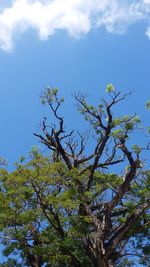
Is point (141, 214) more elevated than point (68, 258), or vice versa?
point (141, 214)

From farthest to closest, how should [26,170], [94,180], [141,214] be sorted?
[94,180] → [141,214] → [26,170]

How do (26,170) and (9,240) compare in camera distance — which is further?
(9,240)

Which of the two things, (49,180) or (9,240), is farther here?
(9,240)

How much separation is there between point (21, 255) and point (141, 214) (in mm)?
5616

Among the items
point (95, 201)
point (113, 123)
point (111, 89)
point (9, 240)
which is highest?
point (111, 89)

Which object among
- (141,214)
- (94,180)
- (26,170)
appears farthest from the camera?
(94,180)

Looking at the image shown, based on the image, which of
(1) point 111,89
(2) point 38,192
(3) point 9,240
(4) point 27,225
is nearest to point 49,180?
(2) point 38,192

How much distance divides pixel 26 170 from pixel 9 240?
3637 millimetres

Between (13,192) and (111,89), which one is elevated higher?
(111,89)

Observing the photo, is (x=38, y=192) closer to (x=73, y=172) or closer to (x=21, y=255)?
(x=73, y=172)

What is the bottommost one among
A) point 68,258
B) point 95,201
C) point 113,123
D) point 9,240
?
point 68,258

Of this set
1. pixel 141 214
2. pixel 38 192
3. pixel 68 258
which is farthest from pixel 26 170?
pixel 141 214

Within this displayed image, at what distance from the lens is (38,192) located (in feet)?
59.7

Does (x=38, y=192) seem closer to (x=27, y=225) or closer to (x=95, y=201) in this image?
(x=27, y=225)
